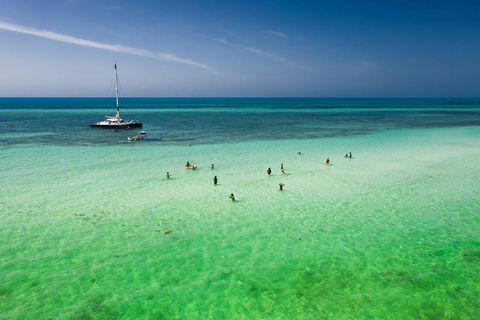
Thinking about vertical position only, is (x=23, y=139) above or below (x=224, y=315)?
above

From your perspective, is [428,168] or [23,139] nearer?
[428,168]

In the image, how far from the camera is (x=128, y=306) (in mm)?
13500

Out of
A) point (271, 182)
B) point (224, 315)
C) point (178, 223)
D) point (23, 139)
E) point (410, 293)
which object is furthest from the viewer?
point (23, 139)

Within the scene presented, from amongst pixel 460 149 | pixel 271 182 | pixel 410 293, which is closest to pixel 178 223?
pixel 271 182

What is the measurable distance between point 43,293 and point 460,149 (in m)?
58.7

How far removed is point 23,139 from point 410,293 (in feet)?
234

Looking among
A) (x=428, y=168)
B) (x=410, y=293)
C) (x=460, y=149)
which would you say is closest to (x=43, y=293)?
(x=410, y=293)

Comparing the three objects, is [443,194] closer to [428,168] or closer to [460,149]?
[428,168]

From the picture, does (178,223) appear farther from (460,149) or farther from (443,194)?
(460,149)

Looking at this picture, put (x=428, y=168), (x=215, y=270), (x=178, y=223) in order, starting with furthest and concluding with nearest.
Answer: (x=428, y=168) → (x=178, y=223) → (x=215, y=270)

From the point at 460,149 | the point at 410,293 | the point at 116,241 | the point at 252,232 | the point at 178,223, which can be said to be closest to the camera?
the point at 410,293

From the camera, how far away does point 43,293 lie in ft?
46.5

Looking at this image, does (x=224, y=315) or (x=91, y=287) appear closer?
(x=224, y=315)

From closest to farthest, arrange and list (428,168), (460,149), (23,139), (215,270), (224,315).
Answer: (224,315)
(215,270)
(428,168)
(460,149)
(23,139)
